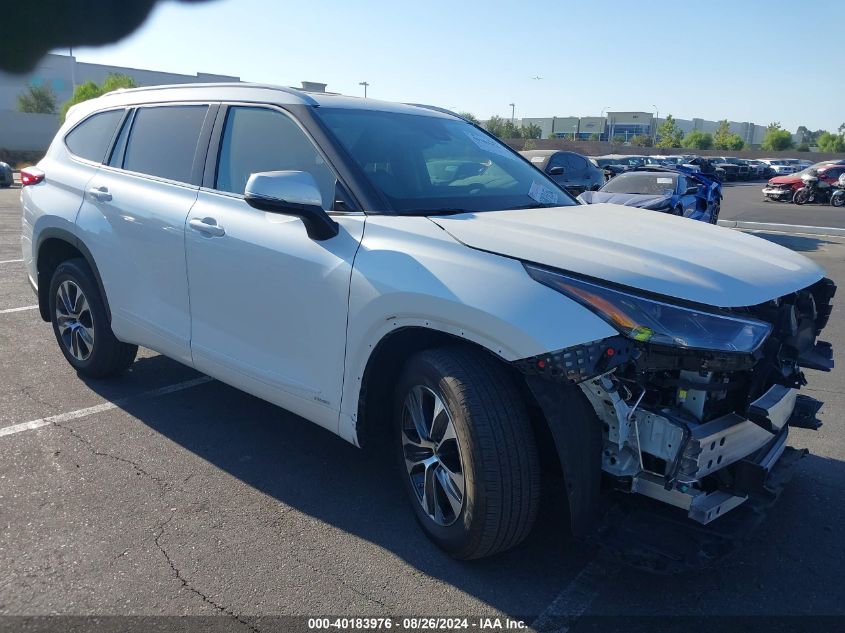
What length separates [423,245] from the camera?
9.35ft

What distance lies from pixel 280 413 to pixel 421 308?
82.3 inches

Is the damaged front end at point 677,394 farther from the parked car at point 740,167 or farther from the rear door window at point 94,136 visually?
the parked car at point 740,167

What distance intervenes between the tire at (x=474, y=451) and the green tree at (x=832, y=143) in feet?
348

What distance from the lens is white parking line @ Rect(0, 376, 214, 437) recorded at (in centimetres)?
414

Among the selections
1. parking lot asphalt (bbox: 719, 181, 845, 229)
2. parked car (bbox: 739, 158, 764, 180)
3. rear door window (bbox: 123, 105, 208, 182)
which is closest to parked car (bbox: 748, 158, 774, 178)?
parked car (bbox: 739, 158, 764, 180)

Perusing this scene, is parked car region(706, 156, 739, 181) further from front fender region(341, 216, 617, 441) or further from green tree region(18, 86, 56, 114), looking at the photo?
front fender region(341, 216, 617, 441)

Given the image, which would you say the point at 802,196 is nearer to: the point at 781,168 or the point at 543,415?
the point at 543,415

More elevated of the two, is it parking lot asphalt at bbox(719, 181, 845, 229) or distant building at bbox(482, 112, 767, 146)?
distant building at bbox(482, 112, 767, 146)

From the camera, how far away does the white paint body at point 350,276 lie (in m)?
2.57

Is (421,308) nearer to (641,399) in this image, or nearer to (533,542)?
(641,399)

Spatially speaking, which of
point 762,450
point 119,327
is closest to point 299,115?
point 119,327

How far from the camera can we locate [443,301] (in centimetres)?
266

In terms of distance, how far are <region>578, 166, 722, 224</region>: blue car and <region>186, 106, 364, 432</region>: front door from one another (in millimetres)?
8830

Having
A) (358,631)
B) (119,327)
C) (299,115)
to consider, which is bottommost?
(358,631)
